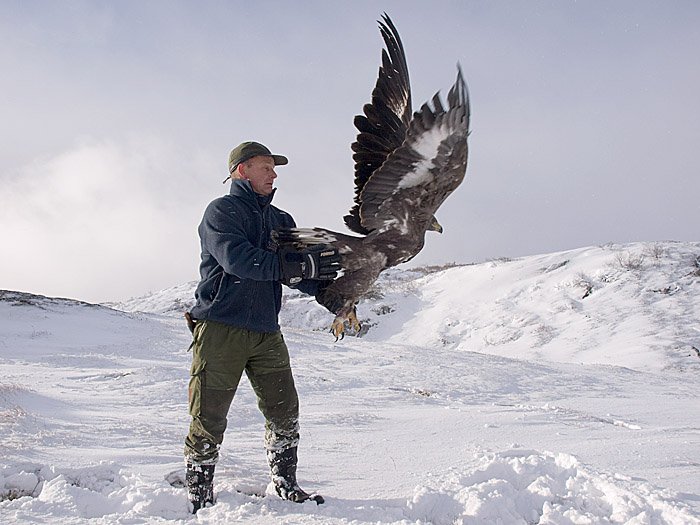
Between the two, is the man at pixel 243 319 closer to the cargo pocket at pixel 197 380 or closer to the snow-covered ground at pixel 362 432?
the cargo pocket at pixel 197 380

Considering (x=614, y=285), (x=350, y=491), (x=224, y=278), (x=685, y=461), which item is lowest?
(x=350, y=491)

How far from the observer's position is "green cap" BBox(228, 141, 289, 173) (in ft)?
9.64

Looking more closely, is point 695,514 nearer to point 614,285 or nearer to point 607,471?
point 607,471

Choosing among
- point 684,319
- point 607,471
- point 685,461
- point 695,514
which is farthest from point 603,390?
point 684,319

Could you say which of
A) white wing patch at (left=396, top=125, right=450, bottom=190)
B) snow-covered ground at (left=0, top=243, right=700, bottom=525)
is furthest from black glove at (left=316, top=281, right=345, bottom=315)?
snow-covered ground at (left=0, top=243, right=700, bottom=525)

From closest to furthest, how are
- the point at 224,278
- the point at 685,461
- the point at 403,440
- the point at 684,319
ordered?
1. the point at 224,278
2. the point at 685,461
3. the point at 403,440
4. the point at 684,319

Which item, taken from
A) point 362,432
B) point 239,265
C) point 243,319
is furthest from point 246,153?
point 362,432

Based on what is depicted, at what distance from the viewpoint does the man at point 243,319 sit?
2680 millimetres

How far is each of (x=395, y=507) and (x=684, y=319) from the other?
46.8ft

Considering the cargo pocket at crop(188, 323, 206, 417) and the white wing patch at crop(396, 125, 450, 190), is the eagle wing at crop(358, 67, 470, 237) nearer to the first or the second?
the white wing patch at crop(396, 125, 450, 190)

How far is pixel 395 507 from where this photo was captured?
8.59 ft

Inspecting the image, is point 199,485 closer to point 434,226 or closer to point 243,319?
point 243,319

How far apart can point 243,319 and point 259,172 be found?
2.54 ft

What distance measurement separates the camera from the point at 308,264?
2785 millimetres
